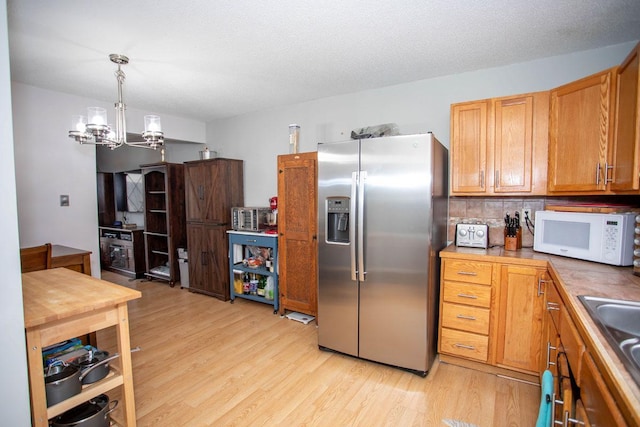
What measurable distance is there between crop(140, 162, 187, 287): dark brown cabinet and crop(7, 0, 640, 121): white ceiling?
5.31 ft

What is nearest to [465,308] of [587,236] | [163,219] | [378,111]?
[587,236]

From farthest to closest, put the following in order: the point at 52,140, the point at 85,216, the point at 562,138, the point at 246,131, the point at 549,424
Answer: the point at 246,131
the point at 85,216
the point at 52,140
the point at 562,138
the point at 549,424

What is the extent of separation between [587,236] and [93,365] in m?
3.00

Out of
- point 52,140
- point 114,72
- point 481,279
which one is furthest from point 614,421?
point 52,140

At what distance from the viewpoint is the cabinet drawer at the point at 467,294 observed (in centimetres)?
223

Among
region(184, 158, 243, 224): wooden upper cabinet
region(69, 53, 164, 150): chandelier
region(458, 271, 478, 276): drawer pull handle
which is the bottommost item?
region(458, 271, 478, 276): drawer pull handle

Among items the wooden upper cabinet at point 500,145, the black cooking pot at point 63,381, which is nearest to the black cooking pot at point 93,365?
the black cooking pot at point 63,381

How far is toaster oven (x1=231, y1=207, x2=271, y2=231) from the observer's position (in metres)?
3.72

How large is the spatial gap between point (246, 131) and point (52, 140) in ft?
7.06

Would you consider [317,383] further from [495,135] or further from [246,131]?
[246,131]

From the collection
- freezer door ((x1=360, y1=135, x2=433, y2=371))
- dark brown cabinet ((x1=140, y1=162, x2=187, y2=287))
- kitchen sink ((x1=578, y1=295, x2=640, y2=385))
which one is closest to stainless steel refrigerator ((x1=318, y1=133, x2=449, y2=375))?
freezer door ((x1=360, y1=135, x2=433, y2=371))

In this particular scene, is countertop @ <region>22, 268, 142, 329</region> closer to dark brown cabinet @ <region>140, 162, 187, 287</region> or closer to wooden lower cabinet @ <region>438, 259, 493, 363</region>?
wooden lower cabinet @ <region>438, 259, 493, 363</region>

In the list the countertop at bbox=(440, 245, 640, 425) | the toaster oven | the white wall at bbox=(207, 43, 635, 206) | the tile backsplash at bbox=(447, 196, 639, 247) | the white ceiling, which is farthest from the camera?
the toaster oven

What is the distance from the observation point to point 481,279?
2240 mm
